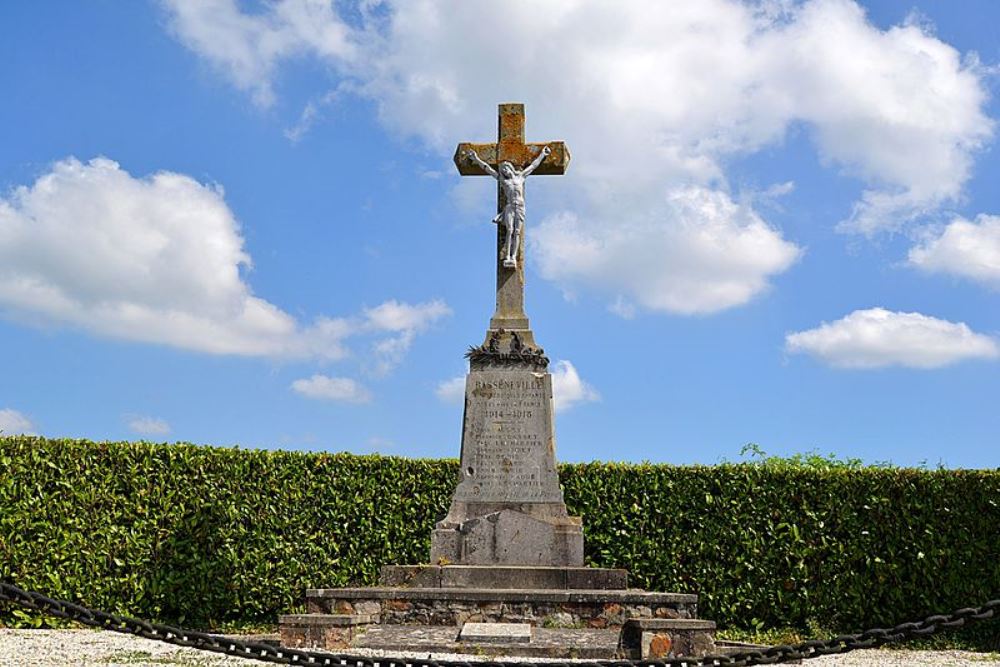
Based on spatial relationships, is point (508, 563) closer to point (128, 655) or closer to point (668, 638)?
point (668, 638)

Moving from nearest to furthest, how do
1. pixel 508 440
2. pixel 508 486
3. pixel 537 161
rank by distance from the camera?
pixel 508 486, pixel 508 440, pixel 537 161

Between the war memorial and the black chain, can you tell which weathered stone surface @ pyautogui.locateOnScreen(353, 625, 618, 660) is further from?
the black chain

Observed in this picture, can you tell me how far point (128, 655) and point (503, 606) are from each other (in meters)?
3.63

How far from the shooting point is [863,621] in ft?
43.0

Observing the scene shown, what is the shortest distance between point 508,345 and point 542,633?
365 centimetres

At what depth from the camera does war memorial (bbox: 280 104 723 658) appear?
8875 millimetres

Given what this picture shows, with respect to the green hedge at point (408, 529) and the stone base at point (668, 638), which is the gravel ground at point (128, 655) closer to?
the green hedge at point (408, 529)

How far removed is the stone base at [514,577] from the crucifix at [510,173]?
2980 millimetres

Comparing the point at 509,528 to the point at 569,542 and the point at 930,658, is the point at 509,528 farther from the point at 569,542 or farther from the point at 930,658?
the point at 930,658

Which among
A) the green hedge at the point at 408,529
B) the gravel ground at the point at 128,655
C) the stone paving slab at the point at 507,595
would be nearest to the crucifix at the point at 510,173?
the green hedge at the point at 408,529

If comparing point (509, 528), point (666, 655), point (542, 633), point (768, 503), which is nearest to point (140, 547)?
point (509, 528)

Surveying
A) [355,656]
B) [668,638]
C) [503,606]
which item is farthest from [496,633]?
[355,656]

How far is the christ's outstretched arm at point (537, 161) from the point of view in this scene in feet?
41.0

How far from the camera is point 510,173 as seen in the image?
12469 millimetres
